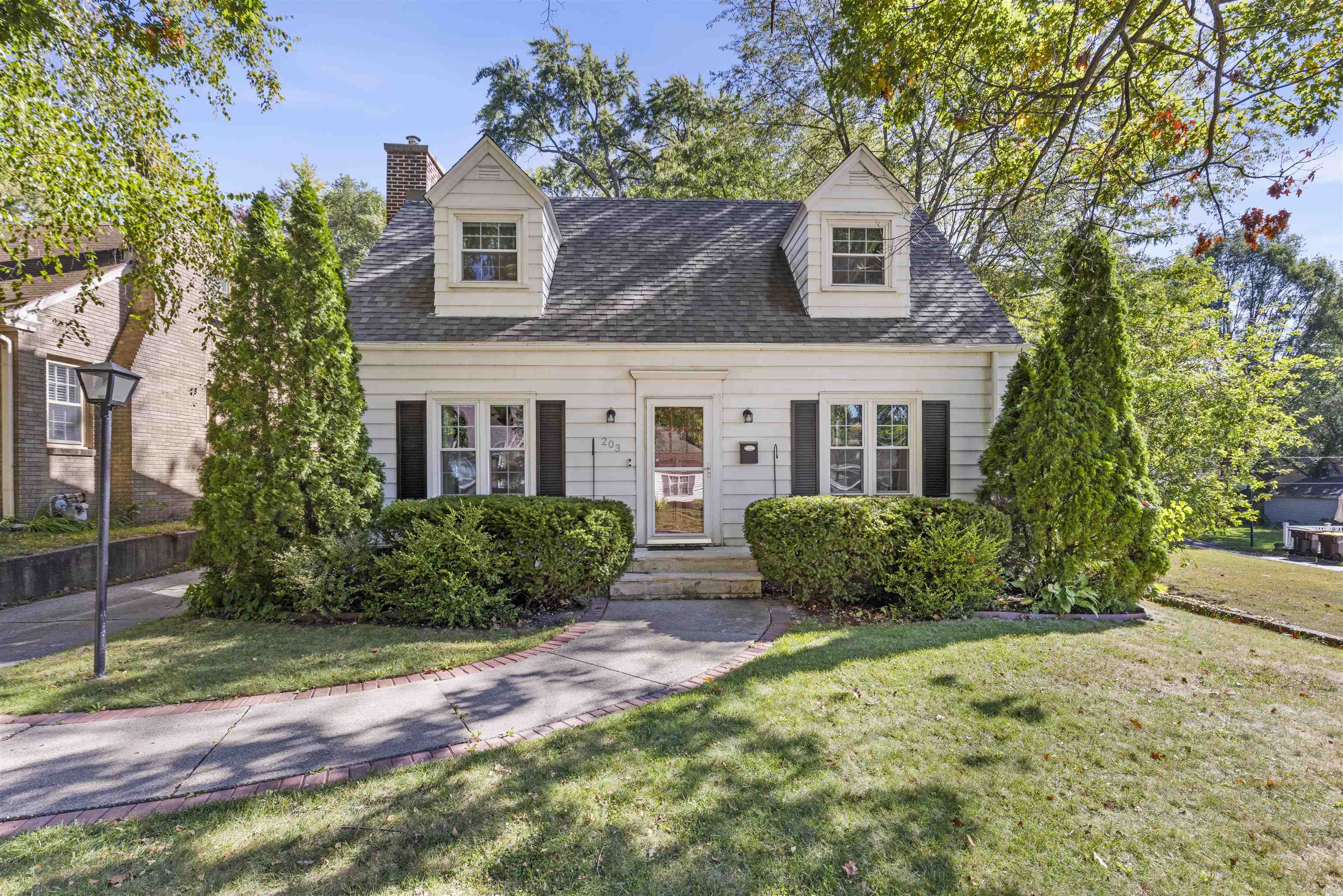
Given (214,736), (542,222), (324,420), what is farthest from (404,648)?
(542,222)

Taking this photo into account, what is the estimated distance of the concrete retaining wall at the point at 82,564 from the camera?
7.09 metres

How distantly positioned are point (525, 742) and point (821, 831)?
1.79 meters

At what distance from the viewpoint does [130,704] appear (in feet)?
13.3

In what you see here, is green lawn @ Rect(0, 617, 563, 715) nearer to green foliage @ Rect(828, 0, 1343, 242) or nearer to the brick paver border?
green foliage @ Rect(828, 0, 1343, 242)

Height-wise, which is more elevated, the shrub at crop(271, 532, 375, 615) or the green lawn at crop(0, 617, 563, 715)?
the shrub at crop(271, 532, 375, 615)

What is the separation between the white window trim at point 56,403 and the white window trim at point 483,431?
6596 millimetres

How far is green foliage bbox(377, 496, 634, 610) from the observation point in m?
6.18

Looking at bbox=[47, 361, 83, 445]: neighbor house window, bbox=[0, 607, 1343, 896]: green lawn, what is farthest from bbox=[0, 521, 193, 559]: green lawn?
bbox=[0, 607, 1343, 896]: green lawn

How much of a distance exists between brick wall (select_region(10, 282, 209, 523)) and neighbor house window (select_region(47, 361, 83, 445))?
157 millimetres

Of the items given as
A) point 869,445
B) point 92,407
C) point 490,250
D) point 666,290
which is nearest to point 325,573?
point 490,250

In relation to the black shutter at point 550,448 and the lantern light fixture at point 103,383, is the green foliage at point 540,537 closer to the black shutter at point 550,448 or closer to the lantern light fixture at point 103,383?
the black shutter at point 550,448

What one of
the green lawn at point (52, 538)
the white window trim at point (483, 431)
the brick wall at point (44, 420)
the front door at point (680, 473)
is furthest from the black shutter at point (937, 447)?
the brick wall at point (44, 420)

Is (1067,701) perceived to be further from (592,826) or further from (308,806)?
(308,806)

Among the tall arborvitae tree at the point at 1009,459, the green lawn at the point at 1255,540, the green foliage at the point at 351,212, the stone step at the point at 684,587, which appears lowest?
the green lawn at the point at 1255,540
